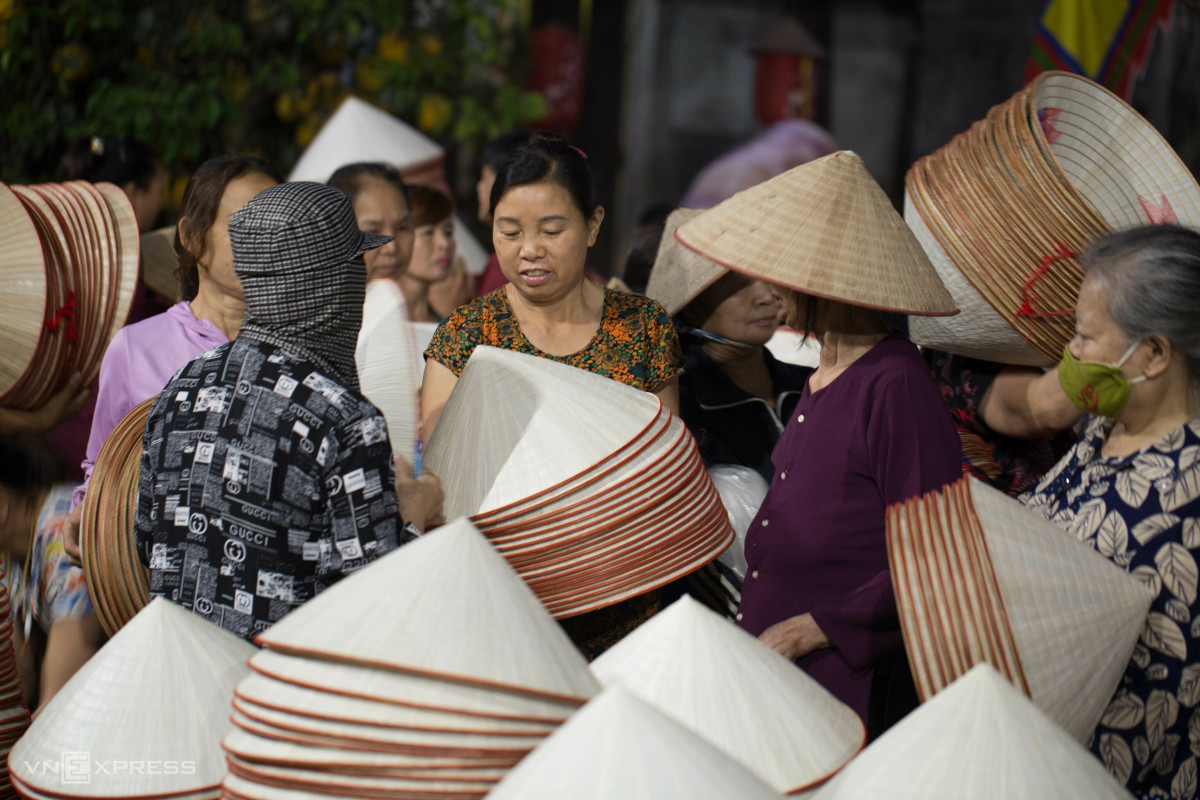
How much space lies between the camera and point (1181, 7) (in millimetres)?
5246

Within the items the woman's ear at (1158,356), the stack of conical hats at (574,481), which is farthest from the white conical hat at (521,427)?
the woman's ear at (1158,356)

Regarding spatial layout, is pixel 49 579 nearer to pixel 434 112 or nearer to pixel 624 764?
pixel 624 764

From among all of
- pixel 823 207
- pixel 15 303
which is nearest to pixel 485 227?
pixel 15 303

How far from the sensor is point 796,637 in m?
1.75

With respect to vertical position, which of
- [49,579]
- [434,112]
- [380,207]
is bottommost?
[49,579]

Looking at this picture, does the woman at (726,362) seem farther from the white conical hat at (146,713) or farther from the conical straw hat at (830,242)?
the white conical hat at (146,713)

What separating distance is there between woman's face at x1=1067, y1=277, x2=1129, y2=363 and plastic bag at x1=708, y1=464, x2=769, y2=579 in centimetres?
70

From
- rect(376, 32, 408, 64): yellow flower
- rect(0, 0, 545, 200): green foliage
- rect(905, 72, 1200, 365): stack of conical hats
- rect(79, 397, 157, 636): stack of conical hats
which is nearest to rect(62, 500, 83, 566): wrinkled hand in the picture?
rect(79, 397, 157, 636): stack of conical hats

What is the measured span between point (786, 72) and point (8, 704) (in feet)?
19.9

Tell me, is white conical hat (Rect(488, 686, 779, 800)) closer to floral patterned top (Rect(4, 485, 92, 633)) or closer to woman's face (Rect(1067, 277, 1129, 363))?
woman's face (Rect(1067, 277, 1129, 363))

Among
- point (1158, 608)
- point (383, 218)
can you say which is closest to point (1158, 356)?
point (1158, 608)

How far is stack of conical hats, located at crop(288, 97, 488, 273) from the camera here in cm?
419

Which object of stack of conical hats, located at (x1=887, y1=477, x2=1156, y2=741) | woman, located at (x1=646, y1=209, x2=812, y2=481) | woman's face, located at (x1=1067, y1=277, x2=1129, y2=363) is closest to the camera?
stack of conical hats, located at (x1=887, y1=477, x2=1156, y2=741)

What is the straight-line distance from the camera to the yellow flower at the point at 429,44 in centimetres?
558
